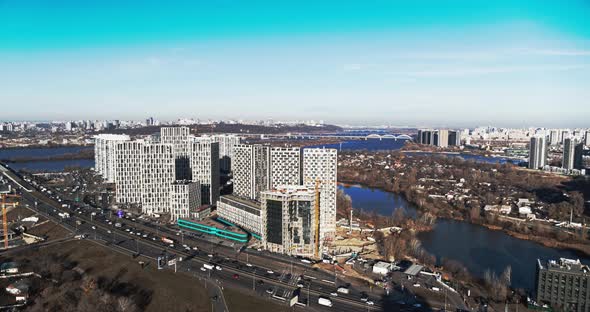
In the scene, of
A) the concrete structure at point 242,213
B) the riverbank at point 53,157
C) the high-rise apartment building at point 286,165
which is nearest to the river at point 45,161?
the riverbank at point 53,157

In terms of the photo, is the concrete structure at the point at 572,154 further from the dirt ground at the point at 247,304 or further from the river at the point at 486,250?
the dirt ground at the point at 247,304

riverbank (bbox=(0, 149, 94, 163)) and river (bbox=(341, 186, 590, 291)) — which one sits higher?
riverbank (bbox=(0, 149, 94, 163))

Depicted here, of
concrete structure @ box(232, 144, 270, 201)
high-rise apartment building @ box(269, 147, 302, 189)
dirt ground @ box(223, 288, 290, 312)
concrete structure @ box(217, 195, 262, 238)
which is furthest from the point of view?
concrete structure @ box(232, 144, 270, 201)

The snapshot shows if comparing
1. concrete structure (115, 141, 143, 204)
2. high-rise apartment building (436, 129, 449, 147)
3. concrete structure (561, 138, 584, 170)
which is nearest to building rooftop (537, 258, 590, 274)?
concrete structure (115, 141, 143, 204)

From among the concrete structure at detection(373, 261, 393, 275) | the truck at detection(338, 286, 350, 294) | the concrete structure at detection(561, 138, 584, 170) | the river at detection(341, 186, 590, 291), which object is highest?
the concrete structure at detection(561, 138, 584, 170)

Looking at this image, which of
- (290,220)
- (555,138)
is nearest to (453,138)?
(555,138)

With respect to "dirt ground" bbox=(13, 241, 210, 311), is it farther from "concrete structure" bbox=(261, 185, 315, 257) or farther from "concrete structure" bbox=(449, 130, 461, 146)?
"concrete structure" bbox=(449, 130, 461, 146)

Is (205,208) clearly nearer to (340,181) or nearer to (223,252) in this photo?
(223,252)
